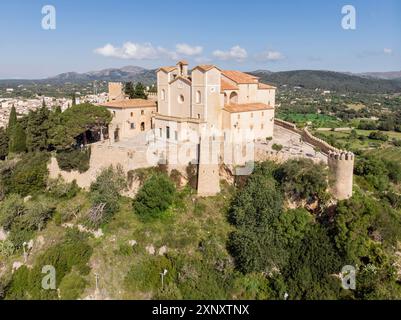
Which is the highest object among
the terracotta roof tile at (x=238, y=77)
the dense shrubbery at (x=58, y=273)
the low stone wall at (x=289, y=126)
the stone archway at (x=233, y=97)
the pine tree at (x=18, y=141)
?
the terracotta roof tile at (x=238, y=77)

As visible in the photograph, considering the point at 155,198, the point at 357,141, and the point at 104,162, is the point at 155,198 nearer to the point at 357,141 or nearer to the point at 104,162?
the point at 104,162

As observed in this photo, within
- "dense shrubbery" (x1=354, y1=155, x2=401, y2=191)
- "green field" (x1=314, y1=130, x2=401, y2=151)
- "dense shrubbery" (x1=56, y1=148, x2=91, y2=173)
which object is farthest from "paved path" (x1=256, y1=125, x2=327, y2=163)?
"green field" (x1=314, y1=130, x2=401, y2=151)

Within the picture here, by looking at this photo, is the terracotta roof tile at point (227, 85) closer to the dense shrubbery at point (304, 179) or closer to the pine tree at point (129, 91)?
the dense shrubbery at point (304, 179)

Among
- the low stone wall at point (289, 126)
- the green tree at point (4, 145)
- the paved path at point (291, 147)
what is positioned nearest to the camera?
the paved path at point (291, 147)

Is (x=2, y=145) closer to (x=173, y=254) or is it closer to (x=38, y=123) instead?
(x=38, y=123)

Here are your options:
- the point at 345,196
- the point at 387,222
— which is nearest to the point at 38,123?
the point at 345,196

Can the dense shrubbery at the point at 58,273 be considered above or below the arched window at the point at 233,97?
below

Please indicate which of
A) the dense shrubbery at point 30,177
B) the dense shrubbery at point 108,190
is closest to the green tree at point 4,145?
the dense shrubbery at point 30,177
